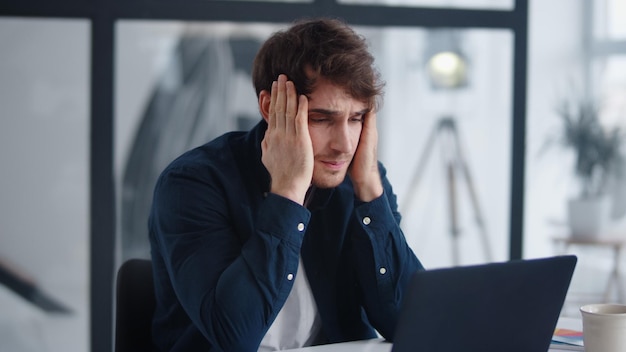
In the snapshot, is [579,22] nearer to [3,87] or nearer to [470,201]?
[470,201]

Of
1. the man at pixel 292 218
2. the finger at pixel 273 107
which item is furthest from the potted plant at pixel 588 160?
the finger at pixel 273 107

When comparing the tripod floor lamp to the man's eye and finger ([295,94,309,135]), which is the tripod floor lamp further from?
finger ([295,94,309,135])

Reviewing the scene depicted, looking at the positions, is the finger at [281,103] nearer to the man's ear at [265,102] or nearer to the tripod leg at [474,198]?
the man's ear at [265,102]

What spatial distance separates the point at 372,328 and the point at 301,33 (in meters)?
0.78

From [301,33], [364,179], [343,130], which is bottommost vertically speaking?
[364,179]

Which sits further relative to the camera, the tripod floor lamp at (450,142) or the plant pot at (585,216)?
the plant pot at (585,216)

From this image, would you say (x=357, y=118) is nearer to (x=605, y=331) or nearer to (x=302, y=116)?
(x=302, y=116)

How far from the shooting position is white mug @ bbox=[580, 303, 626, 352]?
151 cm

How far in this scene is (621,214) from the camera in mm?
4641

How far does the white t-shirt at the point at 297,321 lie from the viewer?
1.92m

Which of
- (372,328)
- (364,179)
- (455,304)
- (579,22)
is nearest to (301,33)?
(364,179)

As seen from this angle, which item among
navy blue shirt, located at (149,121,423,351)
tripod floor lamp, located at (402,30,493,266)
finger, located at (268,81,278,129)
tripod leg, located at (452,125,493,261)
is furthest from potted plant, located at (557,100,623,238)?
finger, located at (268,81,278,129)

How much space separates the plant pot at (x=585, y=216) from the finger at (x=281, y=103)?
2.96 metres

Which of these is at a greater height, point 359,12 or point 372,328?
point 359,12
